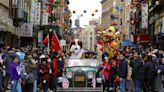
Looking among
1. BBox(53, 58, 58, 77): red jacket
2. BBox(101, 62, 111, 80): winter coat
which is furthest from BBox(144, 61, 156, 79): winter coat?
BBox(53, 58, 58, 77): red jacket

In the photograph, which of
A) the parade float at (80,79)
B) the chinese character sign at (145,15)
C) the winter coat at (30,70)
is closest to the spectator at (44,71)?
the parade float at (80,79)

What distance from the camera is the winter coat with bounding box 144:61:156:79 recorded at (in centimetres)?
2159

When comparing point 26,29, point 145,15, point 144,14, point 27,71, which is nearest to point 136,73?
point 27,71

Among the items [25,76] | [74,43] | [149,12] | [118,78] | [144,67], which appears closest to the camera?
[25,76]

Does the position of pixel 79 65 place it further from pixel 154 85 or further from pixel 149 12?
pixel 149 12

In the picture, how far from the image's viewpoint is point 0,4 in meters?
40.6

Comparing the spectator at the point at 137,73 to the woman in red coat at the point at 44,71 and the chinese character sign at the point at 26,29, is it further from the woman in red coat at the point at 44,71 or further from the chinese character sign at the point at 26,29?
the chinese character sign at the point at 26,29

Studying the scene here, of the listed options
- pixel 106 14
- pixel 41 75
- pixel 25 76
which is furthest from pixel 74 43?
pixel 106 14

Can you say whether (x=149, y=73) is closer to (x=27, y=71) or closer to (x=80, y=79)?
(x=80, y=79)

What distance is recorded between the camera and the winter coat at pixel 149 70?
21594mm

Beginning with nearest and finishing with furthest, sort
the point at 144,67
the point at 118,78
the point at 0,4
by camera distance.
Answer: the point at 144,67
the point at 118,78
the point at 0,4

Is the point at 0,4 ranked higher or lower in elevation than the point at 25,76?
higher

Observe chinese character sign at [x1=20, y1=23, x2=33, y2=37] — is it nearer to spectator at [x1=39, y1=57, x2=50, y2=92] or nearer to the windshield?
the windshield

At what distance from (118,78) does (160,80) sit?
6.51ft
